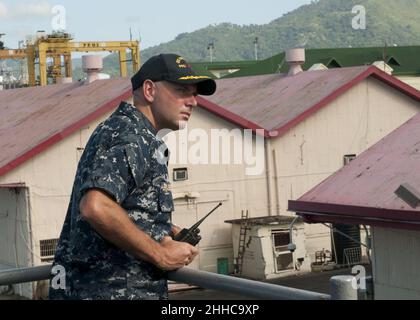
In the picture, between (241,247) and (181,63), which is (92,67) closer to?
(241,247)

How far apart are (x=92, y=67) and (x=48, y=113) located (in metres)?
3.58

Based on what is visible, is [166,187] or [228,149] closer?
[166,187]

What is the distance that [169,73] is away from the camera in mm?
5160

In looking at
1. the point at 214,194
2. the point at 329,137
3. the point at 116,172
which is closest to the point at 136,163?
the point at 116,172

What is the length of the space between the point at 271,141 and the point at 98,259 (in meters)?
31.1

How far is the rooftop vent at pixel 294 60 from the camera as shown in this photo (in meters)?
41.0

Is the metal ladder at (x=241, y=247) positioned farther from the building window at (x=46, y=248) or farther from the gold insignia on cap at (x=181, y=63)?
the gold insignia on cap at (x=181, y=63)

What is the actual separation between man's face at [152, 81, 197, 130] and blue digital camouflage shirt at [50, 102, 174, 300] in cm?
17

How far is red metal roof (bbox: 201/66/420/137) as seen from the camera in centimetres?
3634

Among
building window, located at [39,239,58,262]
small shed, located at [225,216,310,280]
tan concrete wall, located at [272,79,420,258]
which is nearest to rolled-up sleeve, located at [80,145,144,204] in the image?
building window, located at [39,239,58,262]

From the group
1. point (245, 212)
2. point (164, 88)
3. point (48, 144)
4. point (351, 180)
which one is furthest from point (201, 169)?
point (164, 88)

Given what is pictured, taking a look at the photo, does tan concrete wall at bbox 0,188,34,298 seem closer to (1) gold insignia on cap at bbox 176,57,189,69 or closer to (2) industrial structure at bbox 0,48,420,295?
(2) industrial structure at bbox 0,48,420,295
